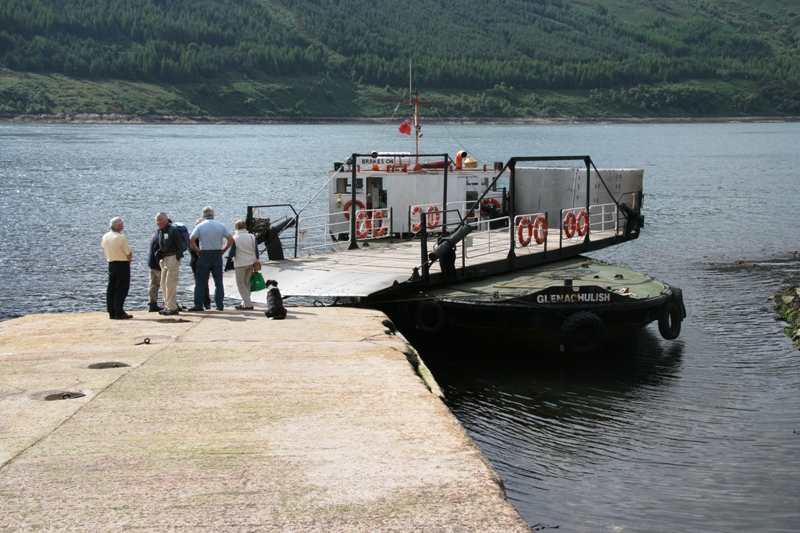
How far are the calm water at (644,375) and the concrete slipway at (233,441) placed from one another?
2.96 meters

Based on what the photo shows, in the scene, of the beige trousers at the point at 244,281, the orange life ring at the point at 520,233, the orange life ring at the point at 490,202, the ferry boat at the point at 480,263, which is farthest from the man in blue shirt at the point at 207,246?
the orange life ring at the point at 490,202

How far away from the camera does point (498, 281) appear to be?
2083 centimetres

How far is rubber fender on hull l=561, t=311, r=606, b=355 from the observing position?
744 inches

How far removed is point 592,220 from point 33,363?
19.4m

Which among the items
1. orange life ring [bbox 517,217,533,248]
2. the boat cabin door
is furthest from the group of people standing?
the boat cabin door

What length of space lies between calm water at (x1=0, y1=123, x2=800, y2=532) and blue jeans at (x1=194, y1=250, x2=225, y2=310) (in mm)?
4754

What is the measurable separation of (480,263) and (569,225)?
184 inches

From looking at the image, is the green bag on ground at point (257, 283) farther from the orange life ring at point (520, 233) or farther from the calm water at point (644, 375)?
the orange life ring at point (520, 233)

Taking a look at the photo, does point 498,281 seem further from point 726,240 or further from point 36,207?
point 36,207

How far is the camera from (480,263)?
21.1m

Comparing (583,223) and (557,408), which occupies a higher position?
(583,223)

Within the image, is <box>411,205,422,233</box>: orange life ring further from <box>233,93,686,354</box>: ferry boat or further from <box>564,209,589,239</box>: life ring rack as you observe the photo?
<box>564,209,589,239</box>: life ring rack

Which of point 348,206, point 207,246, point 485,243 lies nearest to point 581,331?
point 485,243

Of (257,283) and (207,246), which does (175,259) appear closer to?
(207,246)
